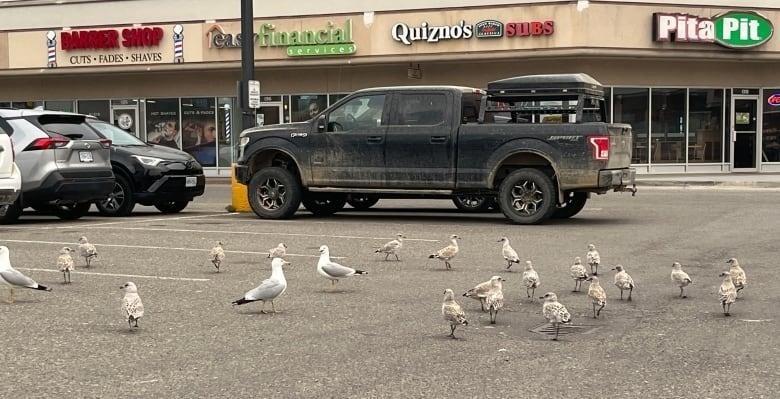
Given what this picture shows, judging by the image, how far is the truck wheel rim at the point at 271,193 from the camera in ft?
51.3

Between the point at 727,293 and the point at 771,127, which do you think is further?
the point at 771,127

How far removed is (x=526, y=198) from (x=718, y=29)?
1609 cm

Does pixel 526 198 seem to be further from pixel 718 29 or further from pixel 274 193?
pixel 718 29

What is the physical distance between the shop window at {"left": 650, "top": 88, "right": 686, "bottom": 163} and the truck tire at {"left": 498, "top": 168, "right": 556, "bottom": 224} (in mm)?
16241

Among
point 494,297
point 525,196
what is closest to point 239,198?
point 525,196

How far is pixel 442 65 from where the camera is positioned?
2978cm

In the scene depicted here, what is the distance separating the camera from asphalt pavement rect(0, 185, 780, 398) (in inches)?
221

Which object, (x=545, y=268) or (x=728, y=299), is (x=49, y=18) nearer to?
(x=545, y=268)

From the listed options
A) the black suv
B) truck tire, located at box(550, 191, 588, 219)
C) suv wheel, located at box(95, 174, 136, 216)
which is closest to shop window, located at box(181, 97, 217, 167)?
the black suv

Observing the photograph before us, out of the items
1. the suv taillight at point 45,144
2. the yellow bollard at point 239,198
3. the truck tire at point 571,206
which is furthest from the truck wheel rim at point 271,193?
the truck tire at point 571,206

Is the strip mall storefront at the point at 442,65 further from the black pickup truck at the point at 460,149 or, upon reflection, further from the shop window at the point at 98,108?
the black pickup truck at the point at 460,149

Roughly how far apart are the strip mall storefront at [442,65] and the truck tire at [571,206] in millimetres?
12517

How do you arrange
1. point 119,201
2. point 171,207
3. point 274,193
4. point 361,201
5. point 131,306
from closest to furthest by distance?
point 131,306 < point 274,193 < point 119,201 < point 361,201 < point 171,207

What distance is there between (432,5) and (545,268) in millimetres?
19931
